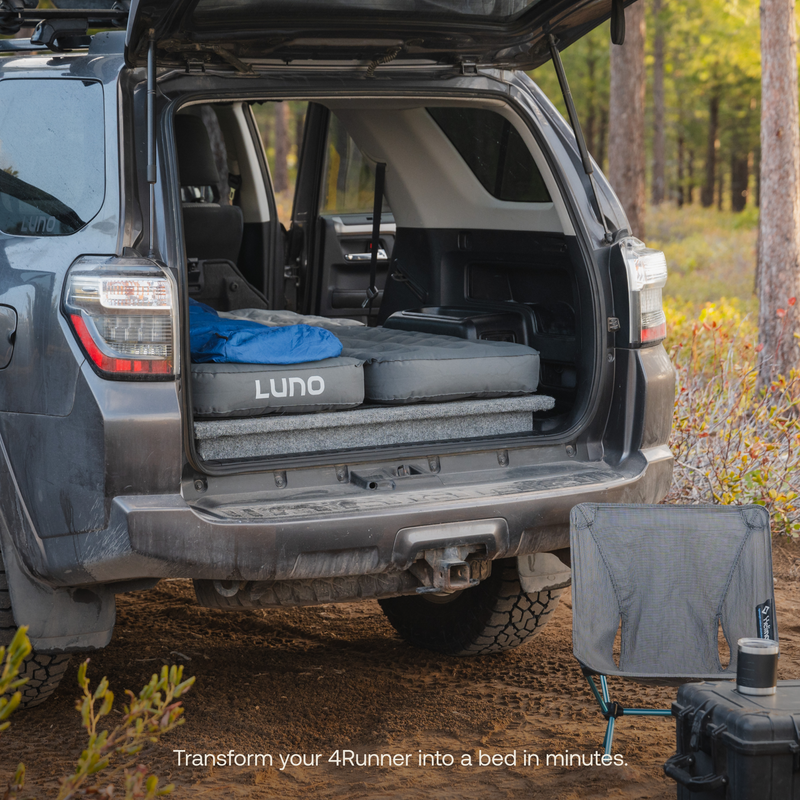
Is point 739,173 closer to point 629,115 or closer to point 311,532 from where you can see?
point 629,115

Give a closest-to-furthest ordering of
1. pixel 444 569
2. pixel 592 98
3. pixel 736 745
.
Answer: pixel 736 745 < pixel 444 569 < pixel 592 98

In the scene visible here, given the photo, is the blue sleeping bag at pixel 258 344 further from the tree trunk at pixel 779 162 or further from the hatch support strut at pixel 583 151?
the tree trunk at pixel 779 162

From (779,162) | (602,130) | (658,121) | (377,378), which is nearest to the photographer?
(377,378)

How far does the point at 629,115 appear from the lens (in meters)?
12.7

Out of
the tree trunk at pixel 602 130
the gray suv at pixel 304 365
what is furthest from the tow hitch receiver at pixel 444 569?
the tree trunk at pixel 602 130

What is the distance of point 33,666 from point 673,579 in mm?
1912

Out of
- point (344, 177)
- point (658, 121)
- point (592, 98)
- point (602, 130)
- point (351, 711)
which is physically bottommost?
point (351, 711)

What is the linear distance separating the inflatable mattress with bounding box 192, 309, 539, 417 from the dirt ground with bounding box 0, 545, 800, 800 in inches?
40.3

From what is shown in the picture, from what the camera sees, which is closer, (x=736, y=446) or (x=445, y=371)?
(x=445, y=371)

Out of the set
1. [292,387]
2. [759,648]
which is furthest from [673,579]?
[292,387]

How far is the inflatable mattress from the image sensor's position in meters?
3.06

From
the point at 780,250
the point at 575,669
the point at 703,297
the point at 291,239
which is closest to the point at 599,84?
the point at 703,297

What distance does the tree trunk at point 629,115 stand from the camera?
41.3 feet

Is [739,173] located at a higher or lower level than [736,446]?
higher
